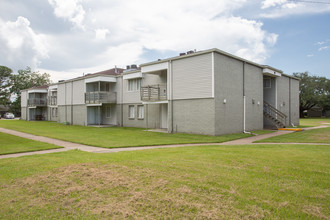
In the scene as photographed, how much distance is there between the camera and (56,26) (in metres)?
18.1

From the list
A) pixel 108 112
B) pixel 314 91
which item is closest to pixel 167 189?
pixel 108 112

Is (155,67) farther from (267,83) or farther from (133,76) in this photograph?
(267,83)

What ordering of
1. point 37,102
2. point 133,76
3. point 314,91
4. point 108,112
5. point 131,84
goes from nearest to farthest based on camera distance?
point 133,76 → point 131,84 → point 108,112 → point 37,102 → point 314,91

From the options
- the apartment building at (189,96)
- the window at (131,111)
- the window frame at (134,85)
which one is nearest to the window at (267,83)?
the apartment building at (189,96)

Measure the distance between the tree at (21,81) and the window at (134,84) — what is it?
50.1 meters

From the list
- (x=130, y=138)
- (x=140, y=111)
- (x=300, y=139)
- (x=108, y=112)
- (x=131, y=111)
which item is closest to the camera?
(x=300, y=139)

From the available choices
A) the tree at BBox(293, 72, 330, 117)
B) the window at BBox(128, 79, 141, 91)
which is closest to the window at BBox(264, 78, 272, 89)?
the window at BBox(128, 79, 141, 91)

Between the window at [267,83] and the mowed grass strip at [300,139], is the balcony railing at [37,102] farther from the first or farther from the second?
the mowed grass strip at [300,139]

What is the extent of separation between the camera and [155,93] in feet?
75.4

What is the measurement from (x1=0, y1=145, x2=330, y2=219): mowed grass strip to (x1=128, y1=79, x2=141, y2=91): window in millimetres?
18069

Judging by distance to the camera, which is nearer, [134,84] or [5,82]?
[134,84]

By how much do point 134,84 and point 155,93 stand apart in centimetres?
391

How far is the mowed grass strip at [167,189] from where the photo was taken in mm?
4199

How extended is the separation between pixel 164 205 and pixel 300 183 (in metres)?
3.23
